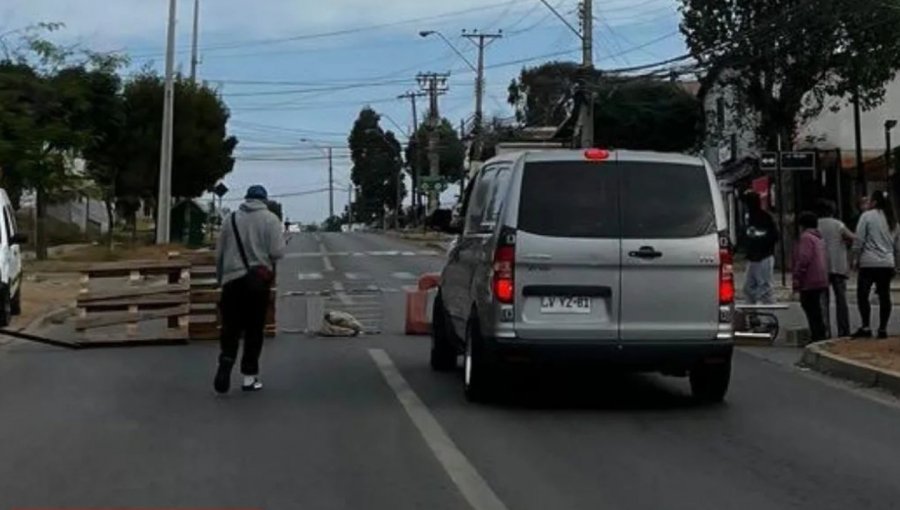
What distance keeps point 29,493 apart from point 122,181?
154ft

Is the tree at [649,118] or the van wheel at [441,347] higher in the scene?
the tree at [649,118]

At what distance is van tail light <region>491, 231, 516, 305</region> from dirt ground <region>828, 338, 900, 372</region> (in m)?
4.69

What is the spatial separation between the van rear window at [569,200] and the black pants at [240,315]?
2.58 meters

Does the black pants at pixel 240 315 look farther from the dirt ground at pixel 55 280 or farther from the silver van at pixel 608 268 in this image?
the dirt ground at pixel 55 280

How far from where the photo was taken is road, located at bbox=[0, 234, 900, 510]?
28.2 ft

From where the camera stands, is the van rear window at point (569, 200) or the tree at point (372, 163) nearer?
the van rear window at point (569, 200)

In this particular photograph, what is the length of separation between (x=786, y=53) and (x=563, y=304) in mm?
33119

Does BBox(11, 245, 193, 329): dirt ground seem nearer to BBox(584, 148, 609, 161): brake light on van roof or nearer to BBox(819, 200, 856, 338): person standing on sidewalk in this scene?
BBox(819, 200, 856, 338): person standing on sidewalk

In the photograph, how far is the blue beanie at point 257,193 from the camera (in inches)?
515

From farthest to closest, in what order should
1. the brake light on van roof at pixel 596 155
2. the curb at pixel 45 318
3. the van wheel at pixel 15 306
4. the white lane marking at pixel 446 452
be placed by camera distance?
the van wheel at pixel 15 306 → the curb at pixel 45 318 → the brake light on van roof at pixel 596 155 → the white lane marking at pixel 446 452

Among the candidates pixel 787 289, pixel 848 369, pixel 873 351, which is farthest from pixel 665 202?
pixel 787 289

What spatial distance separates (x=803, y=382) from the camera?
14.3 m

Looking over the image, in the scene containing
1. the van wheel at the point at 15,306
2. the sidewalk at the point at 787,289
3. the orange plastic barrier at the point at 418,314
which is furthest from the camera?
the sidewalk at the point at 787,289

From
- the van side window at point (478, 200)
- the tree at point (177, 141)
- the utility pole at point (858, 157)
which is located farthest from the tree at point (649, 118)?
the van side window at point (478, 200)
